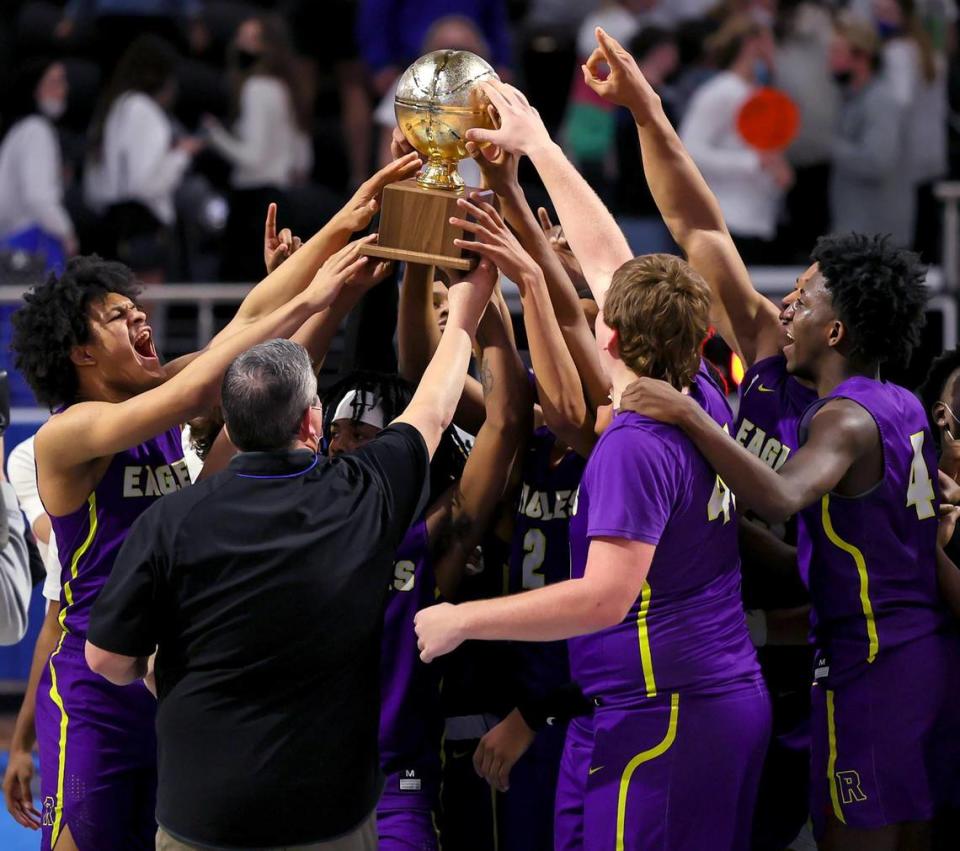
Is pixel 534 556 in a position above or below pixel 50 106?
below

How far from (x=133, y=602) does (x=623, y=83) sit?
1.89m

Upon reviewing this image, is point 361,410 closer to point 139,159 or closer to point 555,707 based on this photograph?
point 555,707

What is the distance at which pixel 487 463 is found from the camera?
3785 mm

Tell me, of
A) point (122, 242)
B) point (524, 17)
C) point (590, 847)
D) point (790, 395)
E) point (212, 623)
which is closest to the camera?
point (212, 623)

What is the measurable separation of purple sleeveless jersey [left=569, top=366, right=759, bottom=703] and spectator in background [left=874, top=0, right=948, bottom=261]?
538 cm

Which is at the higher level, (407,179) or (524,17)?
(524,17)

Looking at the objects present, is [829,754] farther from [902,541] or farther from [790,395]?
[790,395]

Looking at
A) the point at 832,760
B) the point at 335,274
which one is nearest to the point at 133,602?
the point at 335,274

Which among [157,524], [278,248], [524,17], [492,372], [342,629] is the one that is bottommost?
[342,629]

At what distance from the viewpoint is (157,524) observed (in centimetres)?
300

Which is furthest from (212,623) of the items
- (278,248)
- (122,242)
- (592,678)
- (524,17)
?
(524,17)

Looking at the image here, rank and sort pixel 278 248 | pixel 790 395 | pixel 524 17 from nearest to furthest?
pixel 790 395 < pixel 278 248 < pixel 524 17

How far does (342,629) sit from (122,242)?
589cm

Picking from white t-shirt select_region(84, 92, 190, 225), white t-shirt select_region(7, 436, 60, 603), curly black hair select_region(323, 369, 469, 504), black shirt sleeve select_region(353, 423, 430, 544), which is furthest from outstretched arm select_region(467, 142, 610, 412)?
white t-shirt select_region(84, 92, 190, 225)
